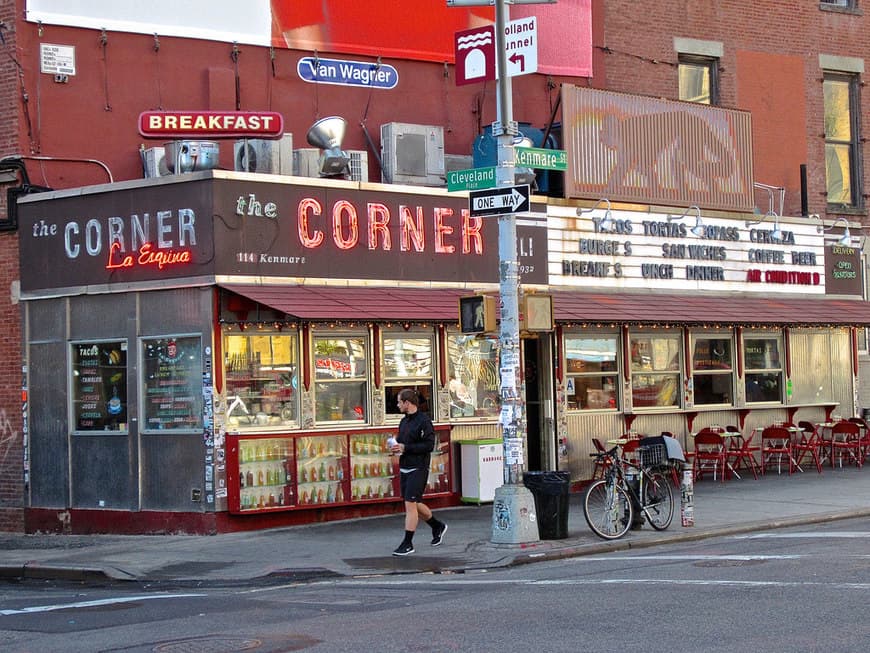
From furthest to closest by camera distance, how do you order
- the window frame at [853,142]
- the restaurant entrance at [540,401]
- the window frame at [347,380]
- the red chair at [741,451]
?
the window frame at [853,142]
the red chair at [741,451]
the restaurant entrance at [540,401]
the window frame at [347,380]

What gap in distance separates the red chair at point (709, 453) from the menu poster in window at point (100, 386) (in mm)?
9796

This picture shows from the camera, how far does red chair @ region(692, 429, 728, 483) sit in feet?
73.1

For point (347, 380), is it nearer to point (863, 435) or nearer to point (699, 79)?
point (699, 79)

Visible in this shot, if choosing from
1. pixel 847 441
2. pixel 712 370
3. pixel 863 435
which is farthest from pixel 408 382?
pixel 863 435

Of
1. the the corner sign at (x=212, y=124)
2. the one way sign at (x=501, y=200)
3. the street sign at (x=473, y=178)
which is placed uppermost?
the the corner sign at (x=212, y=124)

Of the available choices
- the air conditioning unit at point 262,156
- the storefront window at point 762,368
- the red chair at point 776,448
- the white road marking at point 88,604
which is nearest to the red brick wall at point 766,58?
the storefront window at point 762,368

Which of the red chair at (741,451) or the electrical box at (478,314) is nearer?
the electrical box at (478,314)

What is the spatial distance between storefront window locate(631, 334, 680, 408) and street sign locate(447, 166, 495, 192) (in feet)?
25.8

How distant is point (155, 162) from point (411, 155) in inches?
165

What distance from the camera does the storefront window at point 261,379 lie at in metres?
17.6

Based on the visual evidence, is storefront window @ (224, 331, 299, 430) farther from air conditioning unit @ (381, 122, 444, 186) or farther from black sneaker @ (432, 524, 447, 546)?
air conditioning unit @ (381, 122, 444, 186)

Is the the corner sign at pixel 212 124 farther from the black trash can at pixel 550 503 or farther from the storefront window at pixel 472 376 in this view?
the black trash can at pixel 550 503

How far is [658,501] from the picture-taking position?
16234mm

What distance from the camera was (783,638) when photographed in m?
8.53
